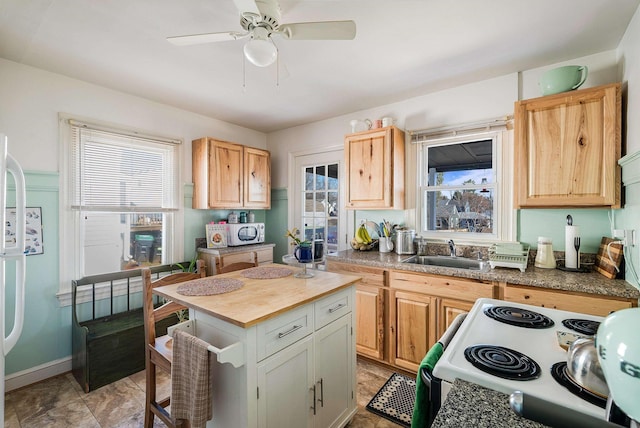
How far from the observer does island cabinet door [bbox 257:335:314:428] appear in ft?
4.22

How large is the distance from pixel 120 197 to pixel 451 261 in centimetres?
326

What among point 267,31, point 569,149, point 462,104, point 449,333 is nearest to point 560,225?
point 569,149

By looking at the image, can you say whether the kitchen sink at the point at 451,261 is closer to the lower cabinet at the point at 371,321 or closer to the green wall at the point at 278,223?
the lower cabinet at the point at 371,321

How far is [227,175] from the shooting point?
3434mm

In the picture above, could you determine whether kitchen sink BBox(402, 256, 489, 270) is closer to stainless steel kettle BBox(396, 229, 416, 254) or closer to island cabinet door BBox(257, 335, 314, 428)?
stainless steel kettle BBox(396, 229, 416, 254)

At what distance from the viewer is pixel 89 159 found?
2654 mm

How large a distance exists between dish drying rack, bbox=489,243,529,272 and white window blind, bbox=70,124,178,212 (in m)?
3.19

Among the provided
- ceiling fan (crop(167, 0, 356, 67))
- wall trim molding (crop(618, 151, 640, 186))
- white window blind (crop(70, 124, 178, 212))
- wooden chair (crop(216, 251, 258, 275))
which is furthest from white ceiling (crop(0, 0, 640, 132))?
wooden chair (crop(216, 251, 258, 275))

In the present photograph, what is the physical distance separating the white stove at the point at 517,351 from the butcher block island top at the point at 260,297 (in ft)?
2.27

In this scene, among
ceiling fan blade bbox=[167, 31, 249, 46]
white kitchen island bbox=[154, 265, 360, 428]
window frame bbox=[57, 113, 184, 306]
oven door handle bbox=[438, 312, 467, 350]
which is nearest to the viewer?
oven door handle bbox=[438, 312, 467, 350]

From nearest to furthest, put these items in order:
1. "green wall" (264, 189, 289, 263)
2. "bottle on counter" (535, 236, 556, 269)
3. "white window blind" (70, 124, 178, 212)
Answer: "bottle on counter" (535, 236, 556, 269) < "white window blind" (70, 124, 178, 212) < "green wall" (264, 189, 289, 263)

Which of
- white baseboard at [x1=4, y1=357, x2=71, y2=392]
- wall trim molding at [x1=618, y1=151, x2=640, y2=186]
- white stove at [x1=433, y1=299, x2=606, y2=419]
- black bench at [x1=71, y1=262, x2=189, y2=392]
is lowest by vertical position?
white baseboard at [x1=4, y1=357, x2=71, y2=392]

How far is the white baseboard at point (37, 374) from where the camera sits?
2195 millimetres

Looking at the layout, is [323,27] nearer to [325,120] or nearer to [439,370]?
[439,370]
